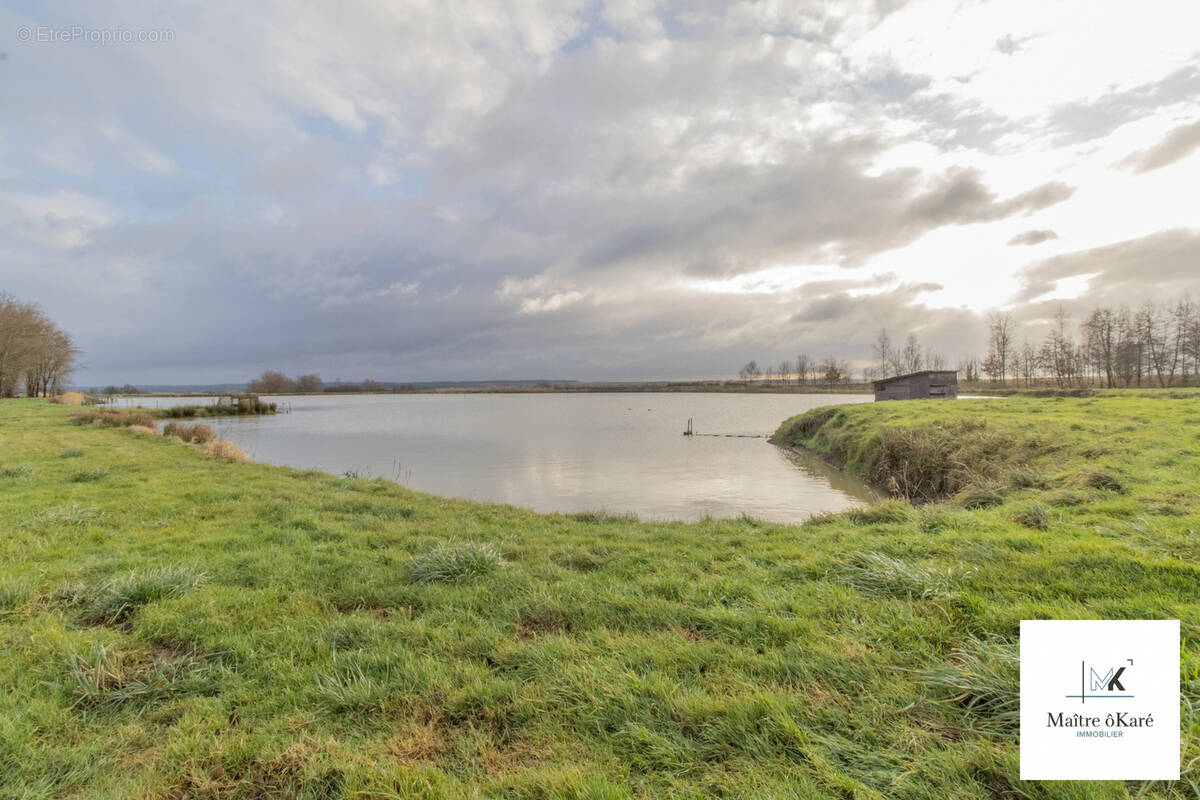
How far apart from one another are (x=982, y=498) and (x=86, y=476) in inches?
785

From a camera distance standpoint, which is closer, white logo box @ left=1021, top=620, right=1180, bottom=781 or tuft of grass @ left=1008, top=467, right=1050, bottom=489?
white logo box @ left=1021, top=620, right=1180, bottom=781

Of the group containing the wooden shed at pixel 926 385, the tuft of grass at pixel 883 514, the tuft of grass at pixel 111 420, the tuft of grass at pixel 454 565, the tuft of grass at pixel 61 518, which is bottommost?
the tuft of grass at pixel 883 514

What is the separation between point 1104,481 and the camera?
341 inches

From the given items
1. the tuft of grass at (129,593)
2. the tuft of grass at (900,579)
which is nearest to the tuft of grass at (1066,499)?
the tuft of grass at (900,579)

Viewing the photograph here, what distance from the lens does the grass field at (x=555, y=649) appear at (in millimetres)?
2521

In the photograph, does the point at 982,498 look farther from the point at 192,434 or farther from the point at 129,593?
the point at 192,434

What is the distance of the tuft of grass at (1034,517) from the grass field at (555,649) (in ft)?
0.14

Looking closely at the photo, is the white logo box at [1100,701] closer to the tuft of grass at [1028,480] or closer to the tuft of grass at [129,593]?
the tuft of grass at [129,593]

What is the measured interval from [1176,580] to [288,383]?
14497 cm

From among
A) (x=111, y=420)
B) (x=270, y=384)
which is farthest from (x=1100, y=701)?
(x=270, y=384)

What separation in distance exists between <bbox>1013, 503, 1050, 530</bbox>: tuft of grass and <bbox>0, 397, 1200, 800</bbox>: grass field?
0.04 metres

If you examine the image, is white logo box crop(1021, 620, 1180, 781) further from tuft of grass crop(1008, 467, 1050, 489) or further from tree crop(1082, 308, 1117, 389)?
tree crop(1082, 308, 1117, 389)

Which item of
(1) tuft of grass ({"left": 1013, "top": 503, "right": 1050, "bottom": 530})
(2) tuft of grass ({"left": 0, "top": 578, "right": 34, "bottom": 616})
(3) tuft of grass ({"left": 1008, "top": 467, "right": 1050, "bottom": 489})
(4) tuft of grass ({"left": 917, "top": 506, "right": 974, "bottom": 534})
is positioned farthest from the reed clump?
(3) tuft of grass ({"left": 1008, "top": 467, "right": 1050, "bottom": 489})

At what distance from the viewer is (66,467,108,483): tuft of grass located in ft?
36.5
